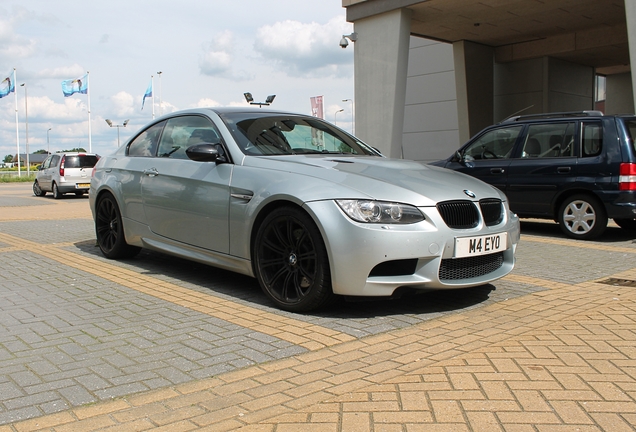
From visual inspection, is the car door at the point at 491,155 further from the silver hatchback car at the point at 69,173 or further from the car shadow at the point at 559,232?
the silver hatchback car at the point at 69,173

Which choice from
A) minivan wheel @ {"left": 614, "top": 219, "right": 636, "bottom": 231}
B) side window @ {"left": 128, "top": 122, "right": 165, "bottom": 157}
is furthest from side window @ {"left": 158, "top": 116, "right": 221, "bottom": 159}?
minivan wheel @ {"left": 614, "top": 219, "right": 636, "bottom": 231}

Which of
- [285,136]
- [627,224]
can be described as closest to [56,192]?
[627,224]

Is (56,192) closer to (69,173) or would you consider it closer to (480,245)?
(69,173)

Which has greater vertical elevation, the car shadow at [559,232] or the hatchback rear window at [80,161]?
the hatchback rear window at [80,161]

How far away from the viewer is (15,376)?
3398mm

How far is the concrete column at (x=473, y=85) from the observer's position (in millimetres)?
22031

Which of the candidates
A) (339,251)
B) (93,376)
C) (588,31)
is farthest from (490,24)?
(93,376)

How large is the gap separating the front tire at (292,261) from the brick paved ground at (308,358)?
157 millimetres

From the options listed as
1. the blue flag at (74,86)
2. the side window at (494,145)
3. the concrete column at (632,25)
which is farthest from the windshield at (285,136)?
the blue flag at (74,86)

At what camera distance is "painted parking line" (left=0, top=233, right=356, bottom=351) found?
4.11m

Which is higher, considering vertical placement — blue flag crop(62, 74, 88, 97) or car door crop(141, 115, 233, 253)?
blue flag crop(62, 74, 88, 97)

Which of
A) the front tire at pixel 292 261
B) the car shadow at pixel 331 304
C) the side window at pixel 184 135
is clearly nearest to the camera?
the front tire at pixel 292 261

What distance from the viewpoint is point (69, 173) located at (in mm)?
22859

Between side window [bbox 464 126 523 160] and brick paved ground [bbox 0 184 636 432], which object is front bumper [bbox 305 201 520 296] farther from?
side window [bbox 464 126 523 160]
